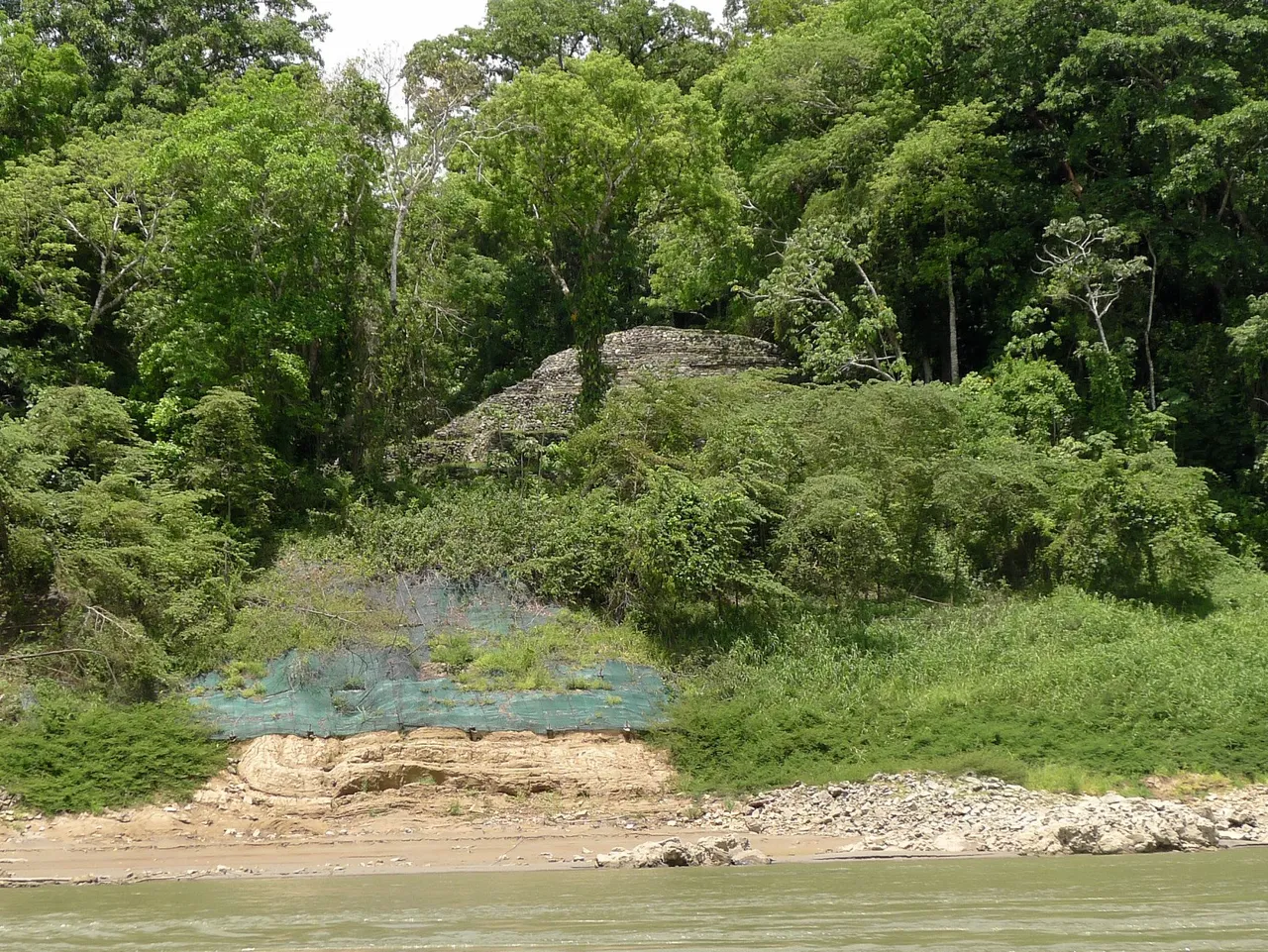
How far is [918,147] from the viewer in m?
24.6

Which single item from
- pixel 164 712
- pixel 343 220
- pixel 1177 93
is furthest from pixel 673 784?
pixel 1177 93

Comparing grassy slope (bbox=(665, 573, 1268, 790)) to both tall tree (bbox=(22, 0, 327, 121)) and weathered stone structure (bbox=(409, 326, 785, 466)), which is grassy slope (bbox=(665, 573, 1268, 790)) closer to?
weathered stone structure (bbox=(409, 326, 785, 466))

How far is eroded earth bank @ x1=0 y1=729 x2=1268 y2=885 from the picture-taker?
13.1m

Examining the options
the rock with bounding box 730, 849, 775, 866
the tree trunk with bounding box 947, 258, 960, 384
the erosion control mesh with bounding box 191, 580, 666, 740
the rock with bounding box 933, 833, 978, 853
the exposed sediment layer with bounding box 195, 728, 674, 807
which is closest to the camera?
the rock with bounding box 730, 849, 775, 866

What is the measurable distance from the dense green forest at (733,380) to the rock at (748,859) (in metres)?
2.52

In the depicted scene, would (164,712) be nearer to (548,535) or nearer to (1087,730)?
(548,535)

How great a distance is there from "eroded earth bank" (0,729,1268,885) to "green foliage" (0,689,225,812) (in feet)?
0.84

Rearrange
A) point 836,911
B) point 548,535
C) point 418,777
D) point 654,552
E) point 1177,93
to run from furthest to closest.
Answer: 1. point 1177,93
2. point 548,535
3. point 654,552
4. point 418,777
5. point 836,911

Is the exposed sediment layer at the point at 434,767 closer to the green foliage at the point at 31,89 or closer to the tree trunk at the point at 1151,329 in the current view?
the tree trunk at the point at 1151,329

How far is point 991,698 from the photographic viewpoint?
16.5 m

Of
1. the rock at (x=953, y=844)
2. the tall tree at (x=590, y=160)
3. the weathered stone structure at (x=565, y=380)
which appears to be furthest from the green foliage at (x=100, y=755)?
the tall tree at (x=590, y=160)

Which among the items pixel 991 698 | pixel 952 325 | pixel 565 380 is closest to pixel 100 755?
pixel 991 698

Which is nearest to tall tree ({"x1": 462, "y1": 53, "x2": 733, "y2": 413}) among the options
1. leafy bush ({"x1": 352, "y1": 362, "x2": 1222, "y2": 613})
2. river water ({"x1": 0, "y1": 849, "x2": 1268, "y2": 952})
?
leafy bush ({"x1": 352, "y1": 362, "x2": 1222, "y2": 613})

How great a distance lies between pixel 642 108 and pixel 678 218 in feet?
10.5
